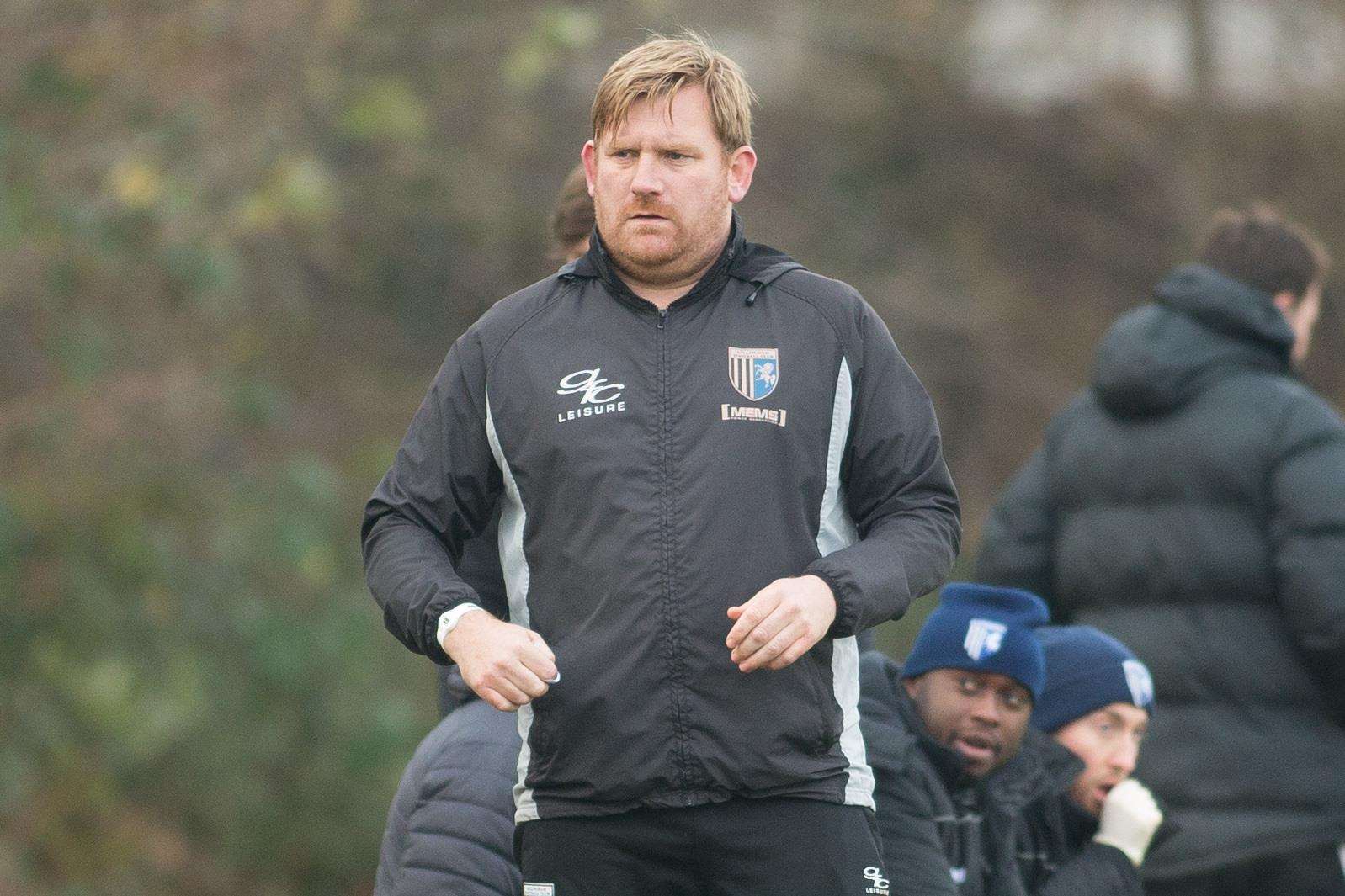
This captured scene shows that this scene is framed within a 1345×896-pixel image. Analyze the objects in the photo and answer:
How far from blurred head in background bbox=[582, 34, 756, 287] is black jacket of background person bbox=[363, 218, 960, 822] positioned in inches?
2.3

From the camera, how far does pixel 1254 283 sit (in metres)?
4.99

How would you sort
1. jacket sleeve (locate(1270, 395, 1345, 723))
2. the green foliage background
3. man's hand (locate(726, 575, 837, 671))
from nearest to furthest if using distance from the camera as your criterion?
man's hand (locate(726, 575, 837, 671)), jacket sleeve (locate(1270, 395, 1345, 723)), the green foliage background

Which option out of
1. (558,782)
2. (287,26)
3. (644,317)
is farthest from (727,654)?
(287,26)

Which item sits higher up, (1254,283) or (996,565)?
(1254,283)

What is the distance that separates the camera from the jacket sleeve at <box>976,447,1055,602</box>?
17.0 ft

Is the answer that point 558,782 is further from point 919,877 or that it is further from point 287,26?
point 287,26

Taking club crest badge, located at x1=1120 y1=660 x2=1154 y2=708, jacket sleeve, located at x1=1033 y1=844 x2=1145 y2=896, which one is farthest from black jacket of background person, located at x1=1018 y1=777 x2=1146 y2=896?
club crest badge, located at x1=1120 y1=660 x2=1154 y2=708

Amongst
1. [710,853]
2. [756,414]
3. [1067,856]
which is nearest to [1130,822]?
[1067,856]

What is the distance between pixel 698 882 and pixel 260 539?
22.2 feet

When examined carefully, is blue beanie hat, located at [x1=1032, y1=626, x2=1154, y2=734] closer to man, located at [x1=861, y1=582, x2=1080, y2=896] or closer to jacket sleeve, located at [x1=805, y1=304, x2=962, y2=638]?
man, located at [x1=861, y1=582, x2=1080, y2=896]

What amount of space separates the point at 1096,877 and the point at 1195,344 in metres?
1.60

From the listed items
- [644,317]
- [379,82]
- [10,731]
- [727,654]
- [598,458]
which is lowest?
[10,731]

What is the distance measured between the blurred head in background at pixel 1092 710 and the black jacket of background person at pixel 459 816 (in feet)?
4.06

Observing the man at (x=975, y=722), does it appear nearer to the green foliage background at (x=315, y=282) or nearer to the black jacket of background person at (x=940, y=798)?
the black jacket of background person at (x=940, y=798)
